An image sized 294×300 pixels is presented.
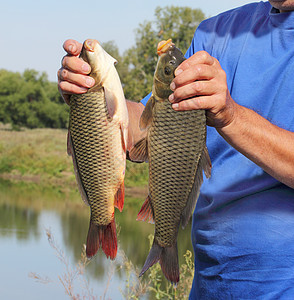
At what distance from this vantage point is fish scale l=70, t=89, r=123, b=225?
2012mm

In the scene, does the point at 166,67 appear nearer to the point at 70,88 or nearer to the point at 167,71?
the point at 167,71

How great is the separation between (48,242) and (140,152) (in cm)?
1424

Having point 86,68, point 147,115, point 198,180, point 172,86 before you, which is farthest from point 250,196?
point 86,68

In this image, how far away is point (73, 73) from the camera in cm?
191

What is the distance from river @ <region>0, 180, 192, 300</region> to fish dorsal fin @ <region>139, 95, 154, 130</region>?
725 centimetres

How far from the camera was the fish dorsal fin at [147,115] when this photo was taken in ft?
5.87

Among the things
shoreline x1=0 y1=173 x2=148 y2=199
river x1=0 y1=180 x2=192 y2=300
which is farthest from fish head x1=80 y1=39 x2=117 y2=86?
shoreline x1=0 y1=173 x2=148 y2=199

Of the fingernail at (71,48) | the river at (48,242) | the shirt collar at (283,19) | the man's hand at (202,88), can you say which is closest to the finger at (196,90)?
the man's hand at (202,88)

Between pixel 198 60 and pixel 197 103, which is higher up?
pixel 198 60

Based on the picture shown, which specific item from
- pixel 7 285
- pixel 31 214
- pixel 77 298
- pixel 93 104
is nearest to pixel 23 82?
pixel 31 214

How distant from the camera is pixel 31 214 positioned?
19.5m

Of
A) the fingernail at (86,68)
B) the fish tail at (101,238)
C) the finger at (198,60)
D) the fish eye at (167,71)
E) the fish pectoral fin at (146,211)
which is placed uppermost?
the finger at (198,60)

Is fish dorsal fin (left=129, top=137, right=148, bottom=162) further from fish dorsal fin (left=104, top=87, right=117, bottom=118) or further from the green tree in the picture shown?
the green tree

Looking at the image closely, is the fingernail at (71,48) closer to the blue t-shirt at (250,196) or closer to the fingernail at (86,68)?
the fingernail at (86,68)
